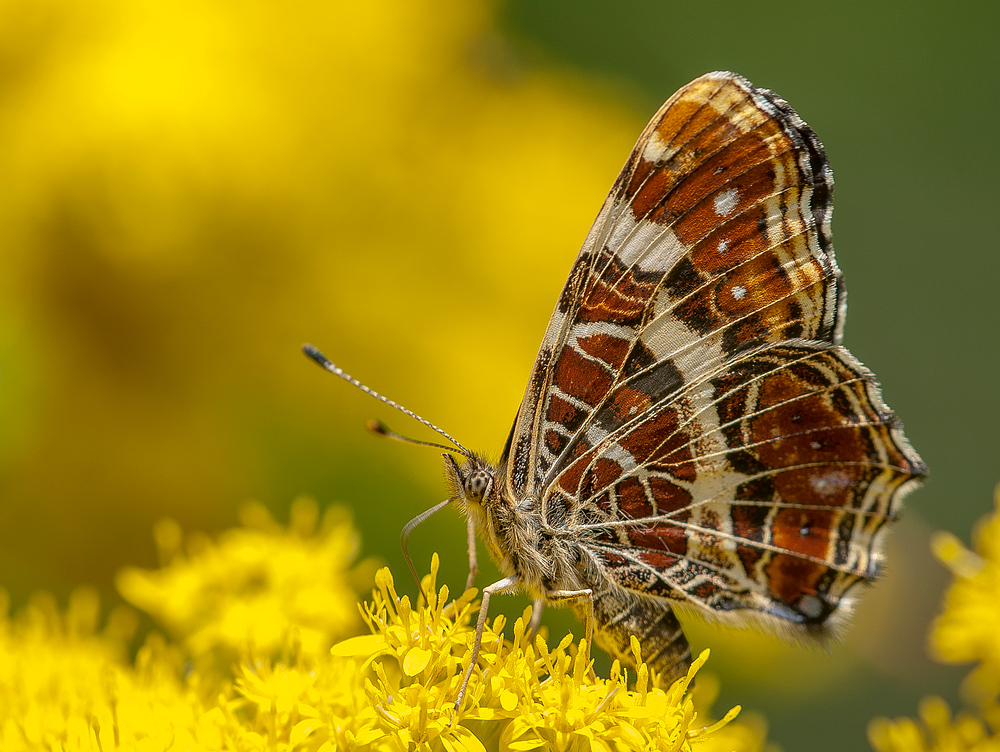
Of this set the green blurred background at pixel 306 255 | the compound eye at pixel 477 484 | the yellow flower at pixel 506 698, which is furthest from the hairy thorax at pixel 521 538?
the yellow flower at pixel 506 698

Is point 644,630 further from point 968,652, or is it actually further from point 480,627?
point 968,652

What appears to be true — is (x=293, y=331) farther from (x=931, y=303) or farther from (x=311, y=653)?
(x=931, y=303)

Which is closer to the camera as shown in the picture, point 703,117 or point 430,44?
point 703,117

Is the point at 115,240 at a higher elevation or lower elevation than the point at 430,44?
lower


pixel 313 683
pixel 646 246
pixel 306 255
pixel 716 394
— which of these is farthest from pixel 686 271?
pixel 306 255

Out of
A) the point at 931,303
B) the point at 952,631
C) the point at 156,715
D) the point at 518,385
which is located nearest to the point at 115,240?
the point at 518,385

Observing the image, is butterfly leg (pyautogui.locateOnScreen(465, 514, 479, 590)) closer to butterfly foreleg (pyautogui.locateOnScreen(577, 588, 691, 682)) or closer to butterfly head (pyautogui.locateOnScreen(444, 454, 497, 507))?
butterfly head (pyautogui.locateOnScreen(444, 454, 497, 507))

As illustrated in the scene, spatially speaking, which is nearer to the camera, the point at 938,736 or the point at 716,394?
the point at 938,736

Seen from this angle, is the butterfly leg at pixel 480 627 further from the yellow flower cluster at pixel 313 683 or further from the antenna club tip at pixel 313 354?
the antenna club tip at pixel 313 354
